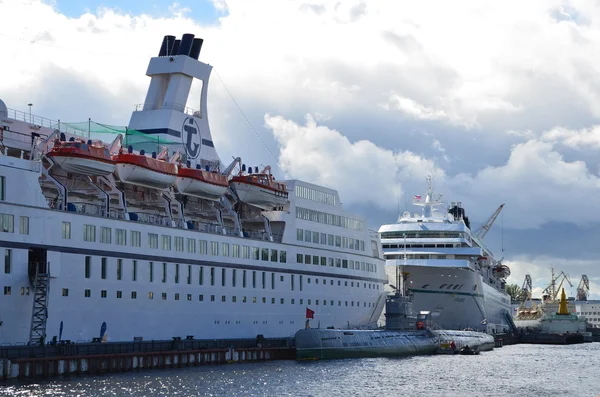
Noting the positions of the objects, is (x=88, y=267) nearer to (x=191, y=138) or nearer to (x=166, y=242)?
(x=166, y=242)

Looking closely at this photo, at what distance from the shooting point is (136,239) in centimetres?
6875

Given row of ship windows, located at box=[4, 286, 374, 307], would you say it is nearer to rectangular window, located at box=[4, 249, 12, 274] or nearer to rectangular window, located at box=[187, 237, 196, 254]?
rectangular window, located at box=[4, 249, 12, 274]

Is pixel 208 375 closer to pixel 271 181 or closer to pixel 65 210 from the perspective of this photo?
pixel 65 210

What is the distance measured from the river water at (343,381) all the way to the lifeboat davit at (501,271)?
263 ft

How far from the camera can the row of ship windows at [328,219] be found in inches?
3535

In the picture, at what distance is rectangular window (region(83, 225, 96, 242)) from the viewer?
6425 centimetres

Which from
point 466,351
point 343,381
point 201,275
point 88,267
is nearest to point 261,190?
point 201,275

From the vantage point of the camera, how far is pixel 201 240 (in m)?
75.8

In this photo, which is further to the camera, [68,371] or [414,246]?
[414,246]

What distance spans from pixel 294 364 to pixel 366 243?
2771 cm

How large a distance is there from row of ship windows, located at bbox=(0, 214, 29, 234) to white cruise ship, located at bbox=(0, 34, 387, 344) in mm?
68

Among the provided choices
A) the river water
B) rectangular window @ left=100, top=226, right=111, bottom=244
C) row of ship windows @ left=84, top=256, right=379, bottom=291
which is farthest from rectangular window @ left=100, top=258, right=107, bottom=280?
the river water

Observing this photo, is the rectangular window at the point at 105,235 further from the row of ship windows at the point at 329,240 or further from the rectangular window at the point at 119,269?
the row of ship windows at the point at 329,240

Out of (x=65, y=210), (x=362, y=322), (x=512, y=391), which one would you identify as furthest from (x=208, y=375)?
(x=362, y=322)
